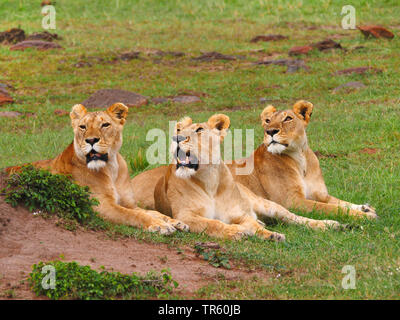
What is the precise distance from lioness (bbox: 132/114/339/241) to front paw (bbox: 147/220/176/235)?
0.93 feet

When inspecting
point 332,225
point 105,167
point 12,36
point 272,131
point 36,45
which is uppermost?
point 12,36

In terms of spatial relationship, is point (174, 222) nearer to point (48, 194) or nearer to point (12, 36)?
point (48, 194)

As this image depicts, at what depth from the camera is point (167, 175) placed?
7.68 m

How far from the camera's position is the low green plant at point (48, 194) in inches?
264

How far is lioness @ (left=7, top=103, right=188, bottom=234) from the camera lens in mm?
7207

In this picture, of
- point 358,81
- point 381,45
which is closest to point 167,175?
point 358,81

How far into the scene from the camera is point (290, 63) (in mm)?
19219

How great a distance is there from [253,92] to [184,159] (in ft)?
33.5

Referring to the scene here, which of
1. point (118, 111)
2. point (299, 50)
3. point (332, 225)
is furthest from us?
point (299, 50)

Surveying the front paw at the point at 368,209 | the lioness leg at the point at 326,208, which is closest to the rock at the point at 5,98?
the lioness leg at the point at 326,208

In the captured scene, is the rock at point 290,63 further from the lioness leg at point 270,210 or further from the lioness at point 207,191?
the lioness at point 207,191

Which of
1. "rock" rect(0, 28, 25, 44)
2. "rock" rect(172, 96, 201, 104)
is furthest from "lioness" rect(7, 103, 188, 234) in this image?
"rock" rect(0, 28, 25, 44)

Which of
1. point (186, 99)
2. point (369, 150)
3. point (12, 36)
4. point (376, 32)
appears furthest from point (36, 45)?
point (369, 150)
